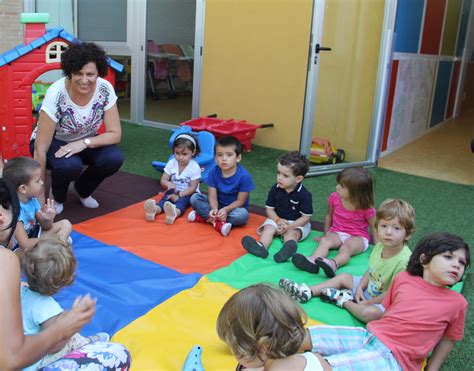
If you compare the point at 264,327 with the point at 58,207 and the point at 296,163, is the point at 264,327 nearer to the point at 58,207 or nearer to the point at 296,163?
the point at 296,163

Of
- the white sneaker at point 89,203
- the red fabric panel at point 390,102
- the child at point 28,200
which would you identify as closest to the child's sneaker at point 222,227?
the white sneaker at point 89,203

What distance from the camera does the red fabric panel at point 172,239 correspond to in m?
2.90

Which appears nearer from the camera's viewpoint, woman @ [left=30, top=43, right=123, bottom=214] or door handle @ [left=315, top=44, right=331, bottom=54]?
woman @ [left=30, top=43, right=123, bottom=214]

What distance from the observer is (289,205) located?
3.31 metres

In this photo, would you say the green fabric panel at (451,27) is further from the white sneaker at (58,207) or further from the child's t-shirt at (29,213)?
the child's t-shirt at (29,213)

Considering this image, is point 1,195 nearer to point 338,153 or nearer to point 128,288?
point 128,288

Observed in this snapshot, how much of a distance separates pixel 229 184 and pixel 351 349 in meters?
1.80

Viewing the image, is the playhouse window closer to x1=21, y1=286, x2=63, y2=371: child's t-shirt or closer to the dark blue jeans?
the dark blue jeans

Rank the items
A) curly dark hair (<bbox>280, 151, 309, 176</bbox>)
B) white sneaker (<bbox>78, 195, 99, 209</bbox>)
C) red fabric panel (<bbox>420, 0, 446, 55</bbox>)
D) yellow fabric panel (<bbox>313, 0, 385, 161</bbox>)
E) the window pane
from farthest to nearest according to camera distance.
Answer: the window pane < red fabric panel (<bbox>420, 0, 446, 55</bbox>) < yellow fabric panel (<bbox>313, 0, 385, 161</bbox>) < white sneaker (<bbox>78, 195, 99, 209</bbox>) < curly dark hair (<bbox>280, 151, 309, 176</bbox>)

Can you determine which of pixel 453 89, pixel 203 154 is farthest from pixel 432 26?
pixel 203 154

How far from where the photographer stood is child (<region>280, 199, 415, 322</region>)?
229 cm

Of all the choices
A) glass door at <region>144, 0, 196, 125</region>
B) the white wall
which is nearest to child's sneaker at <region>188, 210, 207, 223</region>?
glass door at <region>144, 0, 196, 125</region>

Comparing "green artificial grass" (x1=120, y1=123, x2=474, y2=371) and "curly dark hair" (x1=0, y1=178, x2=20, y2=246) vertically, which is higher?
"curly dark hair" (x1=0, y1=178, x2=20, y2=246)

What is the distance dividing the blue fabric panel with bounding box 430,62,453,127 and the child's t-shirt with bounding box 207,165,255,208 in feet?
18.9
